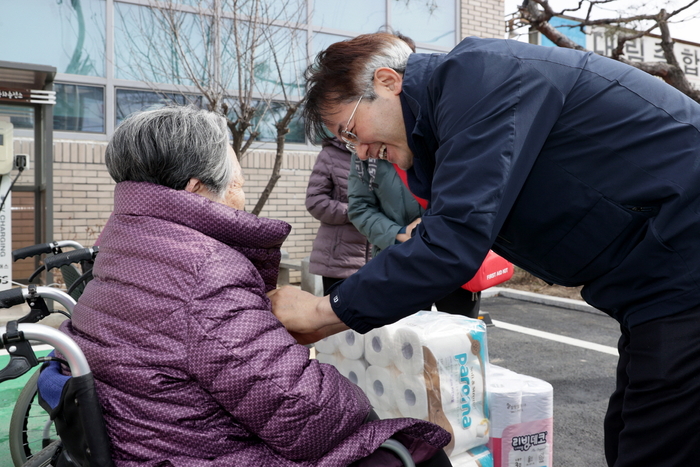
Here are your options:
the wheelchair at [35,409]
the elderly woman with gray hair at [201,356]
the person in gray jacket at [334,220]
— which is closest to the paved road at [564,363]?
the wheelchair at [35,409]

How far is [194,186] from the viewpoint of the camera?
5.47ft

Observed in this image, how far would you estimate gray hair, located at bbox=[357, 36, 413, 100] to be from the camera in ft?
5.51

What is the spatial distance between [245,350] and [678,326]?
3.36 feet

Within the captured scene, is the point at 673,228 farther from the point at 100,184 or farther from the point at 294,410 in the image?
the point at 100,184

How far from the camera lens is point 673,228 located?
1402 mm

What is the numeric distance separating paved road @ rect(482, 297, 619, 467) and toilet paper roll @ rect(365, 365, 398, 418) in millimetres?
1190

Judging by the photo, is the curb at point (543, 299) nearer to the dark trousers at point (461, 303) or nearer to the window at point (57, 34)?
the dark trousers at point (461, 303)

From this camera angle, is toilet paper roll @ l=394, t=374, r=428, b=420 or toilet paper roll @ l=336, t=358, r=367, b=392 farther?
toilet paper roll @ l=336, t=358, r=367, b=392

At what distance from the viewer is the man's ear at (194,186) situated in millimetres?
1647

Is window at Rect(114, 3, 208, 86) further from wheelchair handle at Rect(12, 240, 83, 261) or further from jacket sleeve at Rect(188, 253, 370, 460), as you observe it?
jacket sleeve at Rect(188, 253, 370, 460)

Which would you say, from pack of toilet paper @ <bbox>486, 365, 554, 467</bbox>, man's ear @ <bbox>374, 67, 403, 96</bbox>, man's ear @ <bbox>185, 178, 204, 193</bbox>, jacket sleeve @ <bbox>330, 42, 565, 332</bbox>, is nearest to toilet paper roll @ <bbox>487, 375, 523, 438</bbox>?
pack of toilet paper @ <bbox>486, 365, 554, 467</bbox>

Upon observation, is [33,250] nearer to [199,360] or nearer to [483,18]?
[199,360]

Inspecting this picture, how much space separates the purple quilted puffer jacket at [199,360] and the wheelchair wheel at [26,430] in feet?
5.32

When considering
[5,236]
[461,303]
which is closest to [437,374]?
[461,303]
